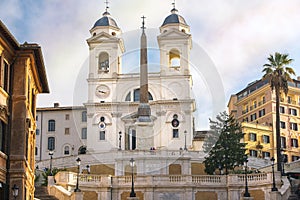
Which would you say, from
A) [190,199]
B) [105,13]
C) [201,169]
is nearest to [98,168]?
[201,169]

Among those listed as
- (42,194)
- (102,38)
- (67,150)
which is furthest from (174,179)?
(102,38)

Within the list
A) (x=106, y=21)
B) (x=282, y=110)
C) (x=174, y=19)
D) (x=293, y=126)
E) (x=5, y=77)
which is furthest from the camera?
(x=293, y=126)

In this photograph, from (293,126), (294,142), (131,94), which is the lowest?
(294,142)

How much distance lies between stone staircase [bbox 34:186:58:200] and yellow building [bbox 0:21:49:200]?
1399 cm

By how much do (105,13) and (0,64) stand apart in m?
67.6

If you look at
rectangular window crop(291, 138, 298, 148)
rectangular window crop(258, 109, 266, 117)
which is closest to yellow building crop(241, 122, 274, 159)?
rectangular window crop(258, 109, 266, 117)

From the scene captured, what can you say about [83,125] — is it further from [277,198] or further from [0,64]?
[0,64]

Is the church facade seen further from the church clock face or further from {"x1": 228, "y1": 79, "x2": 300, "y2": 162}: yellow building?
{"x1": 228, "y1": 79, "x2": 300, "y2": 162}: yellow building

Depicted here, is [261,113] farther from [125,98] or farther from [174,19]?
[125,98]

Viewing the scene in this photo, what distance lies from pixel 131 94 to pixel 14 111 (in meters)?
59.0

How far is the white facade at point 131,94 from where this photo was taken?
84562mm

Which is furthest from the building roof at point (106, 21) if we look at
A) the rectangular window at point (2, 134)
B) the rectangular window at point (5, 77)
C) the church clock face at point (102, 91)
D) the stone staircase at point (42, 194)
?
the rectangular window at point (2, 134)

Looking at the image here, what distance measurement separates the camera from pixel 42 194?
45.6m

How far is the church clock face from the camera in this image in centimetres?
8775
